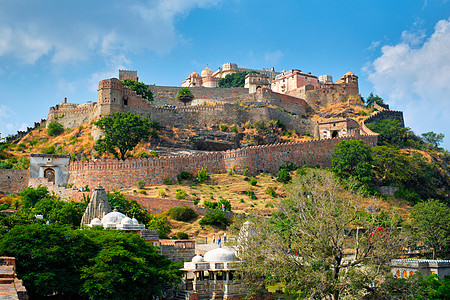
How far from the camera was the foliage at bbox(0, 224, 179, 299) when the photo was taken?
20828 millimetres

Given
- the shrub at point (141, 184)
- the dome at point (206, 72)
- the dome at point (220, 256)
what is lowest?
the dome at point (220, 256)

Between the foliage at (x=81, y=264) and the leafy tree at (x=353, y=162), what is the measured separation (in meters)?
29.2

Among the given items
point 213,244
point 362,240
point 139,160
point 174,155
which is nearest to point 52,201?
point 139,160

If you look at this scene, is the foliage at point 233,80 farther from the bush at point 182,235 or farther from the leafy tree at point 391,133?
the bush at point 182,235

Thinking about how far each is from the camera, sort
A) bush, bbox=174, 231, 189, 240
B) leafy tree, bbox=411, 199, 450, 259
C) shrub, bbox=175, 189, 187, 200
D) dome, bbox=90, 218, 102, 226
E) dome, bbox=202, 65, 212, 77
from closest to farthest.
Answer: dome, bbox=90, 218, 102, 226
bush, bbox=174, 231, 189, 240
leafy tree, bbox=411, 199, 450, 259
shrub, bbox=175, 189, 187, 200
dome, bbox=202, 65, 212, 77

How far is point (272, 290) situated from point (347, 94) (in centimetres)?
5045

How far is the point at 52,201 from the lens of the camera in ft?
121

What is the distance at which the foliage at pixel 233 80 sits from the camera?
8190cm

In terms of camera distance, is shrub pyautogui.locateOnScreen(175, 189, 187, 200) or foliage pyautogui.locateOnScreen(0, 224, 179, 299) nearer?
foliage pyautogui.locateOnScreen(0, 224, 179, 299)

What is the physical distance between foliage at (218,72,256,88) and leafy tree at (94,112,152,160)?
33.1 metres

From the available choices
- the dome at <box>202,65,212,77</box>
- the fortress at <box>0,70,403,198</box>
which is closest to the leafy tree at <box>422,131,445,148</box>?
the fortress at <box>0,70,403,198</box>

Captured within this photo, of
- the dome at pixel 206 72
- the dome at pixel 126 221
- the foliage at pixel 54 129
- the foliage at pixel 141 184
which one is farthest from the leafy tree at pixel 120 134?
the dome at pixel 206 72

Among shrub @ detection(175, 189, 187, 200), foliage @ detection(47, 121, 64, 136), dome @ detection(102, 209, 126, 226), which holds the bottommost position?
dome @ detection(102, 209, 126, 226)

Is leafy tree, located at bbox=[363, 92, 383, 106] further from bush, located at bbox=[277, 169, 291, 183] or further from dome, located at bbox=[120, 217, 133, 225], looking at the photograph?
dome, located at bbox=[120, 217, 133, 225]
